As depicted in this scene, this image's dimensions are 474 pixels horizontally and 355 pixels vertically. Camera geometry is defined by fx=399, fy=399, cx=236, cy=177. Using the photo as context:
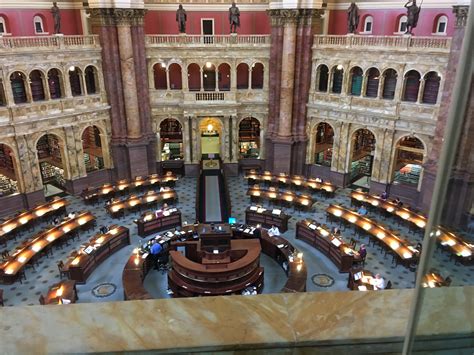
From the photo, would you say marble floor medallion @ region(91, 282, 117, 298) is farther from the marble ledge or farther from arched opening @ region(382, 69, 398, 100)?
arched opening @ region(382, 69, 398, 100)

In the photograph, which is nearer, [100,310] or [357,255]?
[100,310]

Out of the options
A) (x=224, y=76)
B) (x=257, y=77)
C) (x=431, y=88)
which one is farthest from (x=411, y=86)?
(x=224, y=76)

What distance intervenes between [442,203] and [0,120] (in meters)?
23.7

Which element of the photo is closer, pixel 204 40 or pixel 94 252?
pixel 94 252

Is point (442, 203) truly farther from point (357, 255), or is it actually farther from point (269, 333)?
point (357, 255)

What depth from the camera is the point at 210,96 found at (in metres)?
26.7

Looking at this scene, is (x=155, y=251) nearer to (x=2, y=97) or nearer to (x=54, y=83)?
(x=2, y=97)

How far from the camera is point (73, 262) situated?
16031 millimetres

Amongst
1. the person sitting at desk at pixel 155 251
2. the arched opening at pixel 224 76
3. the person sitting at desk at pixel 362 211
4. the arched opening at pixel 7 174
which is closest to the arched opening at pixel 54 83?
the arched opening at pixel 7 174

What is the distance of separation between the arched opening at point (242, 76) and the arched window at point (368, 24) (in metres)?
8.49

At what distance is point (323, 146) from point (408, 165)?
20.2 feet

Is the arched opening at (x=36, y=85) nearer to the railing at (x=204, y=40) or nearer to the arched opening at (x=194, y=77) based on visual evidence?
the railing at (x=204, y=40)

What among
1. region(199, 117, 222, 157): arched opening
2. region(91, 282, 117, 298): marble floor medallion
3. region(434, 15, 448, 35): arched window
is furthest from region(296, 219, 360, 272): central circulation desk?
region(434, 15, 448, 35): arched window

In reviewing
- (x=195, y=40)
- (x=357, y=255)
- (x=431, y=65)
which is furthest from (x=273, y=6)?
(x=357, y=255)
